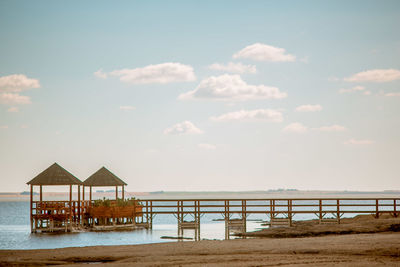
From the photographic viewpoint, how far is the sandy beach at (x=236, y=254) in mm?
15578

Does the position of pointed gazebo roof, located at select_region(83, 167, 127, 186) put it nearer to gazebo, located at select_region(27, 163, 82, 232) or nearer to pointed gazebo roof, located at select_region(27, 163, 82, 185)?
gazebo, located at select_region(27, 163, 82, 232)

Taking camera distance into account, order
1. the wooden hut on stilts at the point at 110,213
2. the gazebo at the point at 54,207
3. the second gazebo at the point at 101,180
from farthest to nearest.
→ the second gazebo at the point at 101,180
the wooden hut on stilts at the point at 110,213
the gazebo at the point at 54,207

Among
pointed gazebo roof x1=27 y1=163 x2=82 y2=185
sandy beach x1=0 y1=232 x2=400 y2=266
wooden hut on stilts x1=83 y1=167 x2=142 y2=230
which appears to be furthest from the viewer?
wooden hut on stilts x1=83 y1=167 x2=142 y2=230

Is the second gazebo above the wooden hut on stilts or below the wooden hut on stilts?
above

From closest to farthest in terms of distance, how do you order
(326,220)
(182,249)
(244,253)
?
(244,253) < (182,249) < (326,220)

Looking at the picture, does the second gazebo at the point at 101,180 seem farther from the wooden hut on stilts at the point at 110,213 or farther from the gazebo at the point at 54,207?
the gazebo at the point at 54,207

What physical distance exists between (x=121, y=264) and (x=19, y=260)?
144 inches

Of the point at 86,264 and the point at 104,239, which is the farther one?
the point at 104,239

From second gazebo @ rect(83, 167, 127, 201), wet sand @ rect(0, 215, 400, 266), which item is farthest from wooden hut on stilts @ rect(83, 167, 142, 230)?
wet sand @ rect(0, 215, 400, 266)

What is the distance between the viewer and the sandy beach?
1558 cm

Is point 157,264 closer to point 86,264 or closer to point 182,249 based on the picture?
point 86,264

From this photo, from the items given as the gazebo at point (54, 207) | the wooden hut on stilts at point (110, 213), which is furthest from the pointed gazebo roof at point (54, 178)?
the wooden hut on stilts at point (110, 213)

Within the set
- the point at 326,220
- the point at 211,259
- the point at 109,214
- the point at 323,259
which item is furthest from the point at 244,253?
the point at 109,214

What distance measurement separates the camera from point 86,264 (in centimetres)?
1662
